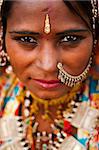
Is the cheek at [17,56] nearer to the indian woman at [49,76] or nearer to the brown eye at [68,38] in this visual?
the indian woman at [49,76]

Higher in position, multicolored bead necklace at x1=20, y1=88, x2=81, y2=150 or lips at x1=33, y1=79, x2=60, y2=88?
lips at x1=33, y1=79, x2=60, y2=88

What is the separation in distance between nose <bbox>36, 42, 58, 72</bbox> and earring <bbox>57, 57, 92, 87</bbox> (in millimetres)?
20

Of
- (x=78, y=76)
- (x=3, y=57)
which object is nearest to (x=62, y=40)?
(x=78, y=76)

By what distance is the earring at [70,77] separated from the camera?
4.57 feet

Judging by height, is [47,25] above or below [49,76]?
above

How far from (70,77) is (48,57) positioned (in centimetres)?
10

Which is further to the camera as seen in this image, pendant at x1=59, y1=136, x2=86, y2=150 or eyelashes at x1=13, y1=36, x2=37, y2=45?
pendant at x1=59, y1=136, x2=86, y2=150

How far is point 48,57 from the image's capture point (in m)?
1.37

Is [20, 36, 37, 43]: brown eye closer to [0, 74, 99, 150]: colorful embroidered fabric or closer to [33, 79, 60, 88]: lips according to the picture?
[33, 79, 60, 88]: lips

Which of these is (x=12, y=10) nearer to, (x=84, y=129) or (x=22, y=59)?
(x=22, y=59)

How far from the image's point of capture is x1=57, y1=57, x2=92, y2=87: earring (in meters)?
1.39

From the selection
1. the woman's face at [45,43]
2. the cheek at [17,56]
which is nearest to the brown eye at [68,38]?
the woman's face at [45,43]

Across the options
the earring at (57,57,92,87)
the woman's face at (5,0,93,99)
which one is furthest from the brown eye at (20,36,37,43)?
the earring at (57,57,92,87)

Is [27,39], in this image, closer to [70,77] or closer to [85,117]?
[70,77]
